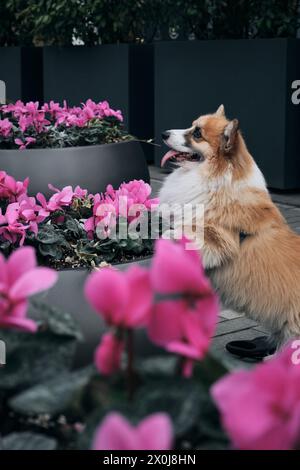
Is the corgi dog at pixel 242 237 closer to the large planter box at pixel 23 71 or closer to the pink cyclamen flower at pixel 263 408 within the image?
the pink cyclamen flower at pixel 263 408

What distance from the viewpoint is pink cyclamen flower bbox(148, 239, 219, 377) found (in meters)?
0.88

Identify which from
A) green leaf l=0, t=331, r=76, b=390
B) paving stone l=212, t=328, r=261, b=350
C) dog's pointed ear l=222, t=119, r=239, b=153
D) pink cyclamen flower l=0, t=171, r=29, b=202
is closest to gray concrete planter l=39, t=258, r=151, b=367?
pink cyclamen flower l=0, t=171, r=29, b=202

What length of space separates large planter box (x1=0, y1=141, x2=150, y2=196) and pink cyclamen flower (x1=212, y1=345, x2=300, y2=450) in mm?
3662

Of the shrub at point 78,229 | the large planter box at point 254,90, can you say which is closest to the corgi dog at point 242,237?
the shrub at point 78,229

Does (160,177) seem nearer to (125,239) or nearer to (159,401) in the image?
(125,239)

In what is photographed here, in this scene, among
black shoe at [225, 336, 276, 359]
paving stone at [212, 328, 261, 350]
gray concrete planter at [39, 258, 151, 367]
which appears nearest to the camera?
gray concrete planter at [39, 258, 151, 367]

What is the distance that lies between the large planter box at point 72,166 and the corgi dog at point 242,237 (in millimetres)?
1026

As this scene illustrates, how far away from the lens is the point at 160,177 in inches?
371

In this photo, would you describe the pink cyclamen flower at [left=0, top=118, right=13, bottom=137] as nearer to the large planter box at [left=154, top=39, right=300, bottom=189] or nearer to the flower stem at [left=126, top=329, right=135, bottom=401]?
the flower stem at [left=126, top=329, right=135, bottom=401]

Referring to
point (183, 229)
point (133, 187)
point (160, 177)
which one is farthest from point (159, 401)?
point (160, 177)

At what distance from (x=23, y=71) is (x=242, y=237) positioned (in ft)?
33.2

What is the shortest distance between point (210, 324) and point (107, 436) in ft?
0.60

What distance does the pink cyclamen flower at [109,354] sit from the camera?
0.91m

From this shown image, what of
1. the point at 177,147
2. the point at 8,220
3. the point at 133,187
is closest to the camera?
the point at 8,220
